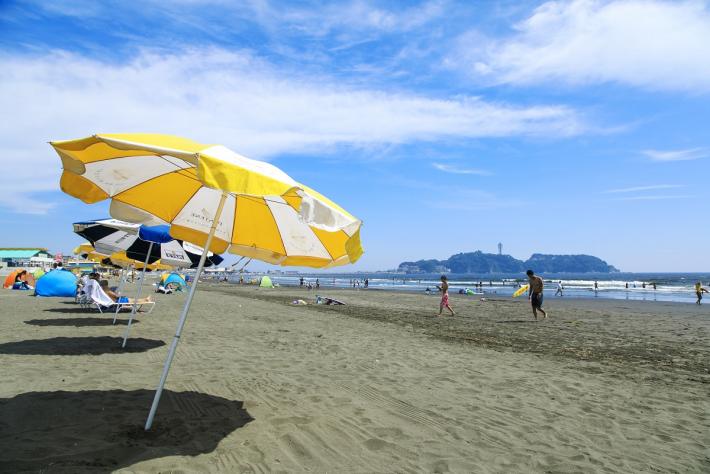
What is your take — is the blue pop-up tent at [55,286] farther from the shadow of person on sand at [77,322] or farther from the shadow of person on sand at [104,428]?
the shadow of person on sand at [104,428]

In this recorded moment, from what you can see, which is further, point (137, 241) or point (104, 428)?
point (137, 241)

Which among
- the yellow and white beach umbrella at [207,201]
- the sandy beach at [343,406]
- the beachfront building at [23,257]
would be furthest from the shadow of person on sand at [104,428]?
the beachfront building at [23,257]

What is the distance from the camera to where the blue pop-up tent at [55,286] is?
21922mm

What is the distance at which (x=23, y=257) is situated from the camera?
95812 mm

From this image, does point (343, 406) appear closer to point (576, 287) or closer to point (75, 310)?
point (75, 310)

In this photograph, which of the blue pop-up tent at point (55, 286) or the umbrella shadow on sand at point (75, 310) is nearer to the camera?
the umbrella shadow on sand at point (75, 310)

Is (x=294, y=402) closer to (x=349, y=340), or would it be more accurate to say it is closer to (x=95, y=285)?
(x=349, y=340)

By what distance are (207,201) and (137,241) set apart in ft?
25.5

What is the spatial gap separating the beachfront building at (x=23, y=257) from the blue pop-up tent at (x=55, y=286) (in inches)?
3208

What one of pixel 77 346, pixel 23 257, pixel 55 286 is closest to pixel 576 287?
pixel 55 286

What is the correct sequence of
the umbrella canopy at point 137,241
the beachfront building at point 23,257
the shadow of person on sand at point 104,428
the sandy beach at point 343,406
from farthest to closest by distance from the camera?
the beachfront building at point 23,257
the umbrella canopy at point 137,241
the sandy beach at point 343,406
the shadow of person on sand at point 104,428

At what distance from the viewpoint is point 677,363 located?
29.5 ft

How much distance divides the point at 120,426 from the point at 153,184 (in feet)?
8.34

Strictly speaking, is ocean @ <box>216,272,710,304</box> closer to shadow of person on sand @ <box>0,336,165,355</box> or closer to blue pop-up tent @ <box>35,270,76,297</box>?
blue pop-up tent @ <box>35,270,76,297</box>
